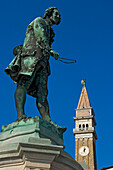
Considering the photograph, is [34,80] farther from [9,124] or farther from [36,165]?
[36,165]

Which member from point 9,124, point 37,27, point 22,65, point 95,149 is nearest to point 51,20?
point 37,27

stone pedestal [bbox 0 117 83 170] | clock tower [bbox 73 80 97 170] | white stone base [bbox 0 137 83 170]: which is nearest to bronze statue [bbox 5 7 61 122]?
stone pedestal [bbox 0 117 83 170]

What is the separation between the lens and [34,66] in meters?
5.35

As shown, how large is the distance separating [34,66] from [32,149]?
1.82m

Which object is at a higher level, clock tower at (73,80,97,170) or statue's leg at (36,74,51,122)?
clock tower at (73,80,97,170)

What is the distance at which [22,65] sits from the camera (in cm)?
541

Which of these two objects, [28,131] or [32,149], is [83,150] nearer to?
[28,131]

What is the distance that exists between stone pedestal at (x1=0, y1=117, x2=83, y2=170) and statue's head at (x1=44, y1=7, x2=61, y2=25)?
7.87 feet

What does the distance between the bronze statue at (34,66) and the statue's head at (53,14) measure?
1.06 feet

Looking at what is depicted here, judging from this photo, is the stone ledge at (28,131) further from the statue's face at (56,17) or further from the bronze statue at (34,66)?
the statue's face at (56,17)

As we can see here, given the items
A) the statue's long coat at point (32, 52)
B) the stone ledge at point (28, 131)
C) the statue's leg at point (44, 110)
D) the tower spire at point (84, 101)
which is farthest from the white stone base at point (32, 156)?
the tower spire at point (84, 101)

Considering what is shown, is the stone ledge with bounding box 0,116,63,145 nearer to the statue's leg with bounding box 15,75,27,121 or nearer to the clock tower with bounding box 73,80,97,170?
the statue's leg with bounding box 15,75,27,121

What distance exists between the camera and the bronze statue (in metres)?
5.24

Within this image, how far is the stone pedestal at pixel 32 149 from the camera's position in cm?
394
